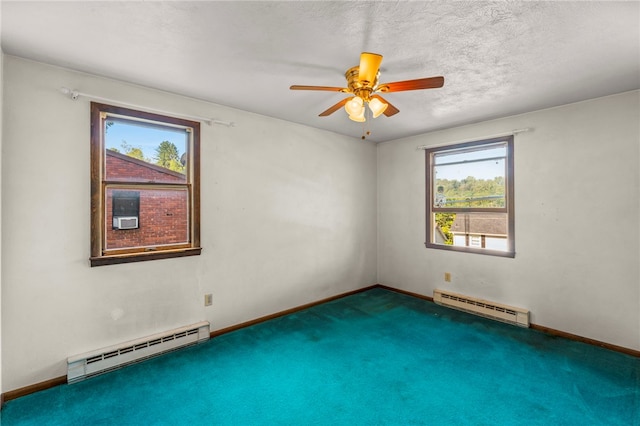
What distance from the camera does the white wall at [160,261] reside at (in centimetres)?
223

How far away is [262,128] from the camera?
3.62 metres

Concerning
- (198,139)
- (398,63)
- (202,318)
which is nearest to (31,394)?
(202,318)

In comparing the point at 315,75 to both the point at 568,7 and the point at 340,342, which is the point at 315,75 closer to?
the point at 568,7

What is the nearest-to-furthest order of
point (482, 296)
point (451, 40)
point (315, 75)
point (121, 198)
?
point (451, 40)
point (315, 75)
point (121, 198)
point (482, 296)

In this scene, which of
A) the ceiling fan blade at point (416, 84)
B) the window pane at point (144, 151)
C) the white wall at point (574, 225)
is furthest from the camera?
the white wall at point (574, 225)

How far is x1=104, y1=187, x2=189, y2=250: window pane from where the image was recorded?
2.66 m

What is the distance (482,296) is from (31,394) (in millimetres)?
4679

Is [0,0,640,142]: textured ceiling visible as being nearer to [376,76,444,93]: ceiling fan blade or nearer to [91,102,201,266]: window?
[376,76,444,93]: ceiling fan blade

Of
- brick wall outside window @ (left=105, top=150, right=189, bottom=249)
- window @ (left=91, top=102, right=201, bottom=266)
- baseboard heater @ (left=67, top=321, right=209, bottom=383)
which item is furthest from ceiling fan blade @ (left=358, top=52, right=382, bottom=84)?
baseboard heater @ (left=67, top=321, right=209, bottom=383)

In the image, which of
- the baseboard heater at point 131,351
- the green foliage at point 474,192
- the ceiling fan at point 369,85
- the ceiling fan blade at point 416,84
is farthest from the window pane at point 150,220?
the green foliage at point 474,192

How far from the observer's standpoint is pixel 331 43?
6.54 feet

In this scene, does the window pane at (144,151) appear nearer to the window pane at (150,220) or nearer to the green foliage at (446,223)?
the window pane at (150,220)

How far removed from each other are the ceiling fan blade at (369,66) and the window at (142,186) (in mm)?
1941

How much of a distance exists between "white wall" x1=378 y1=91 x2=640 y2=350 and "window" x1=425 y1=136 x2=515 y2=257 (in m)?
0.13
